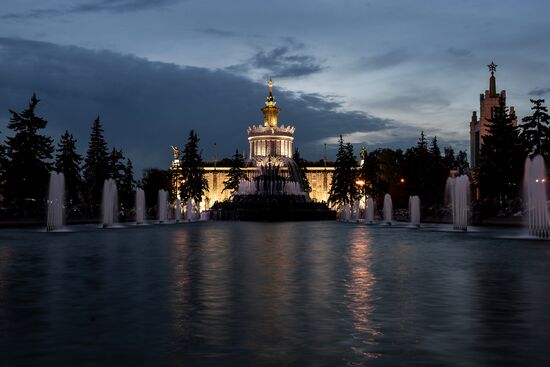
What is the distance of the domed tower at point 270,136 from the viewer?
153250 mm

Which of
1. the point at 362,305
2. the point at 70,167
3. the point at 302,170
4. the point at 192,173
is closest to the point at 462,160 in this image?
the point at 302,170

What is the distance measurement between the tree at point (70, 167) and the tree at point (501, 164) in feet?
133

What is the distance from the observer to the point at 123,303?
10492 millimetres

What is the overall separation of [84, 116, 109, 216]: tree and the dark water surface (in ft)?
217

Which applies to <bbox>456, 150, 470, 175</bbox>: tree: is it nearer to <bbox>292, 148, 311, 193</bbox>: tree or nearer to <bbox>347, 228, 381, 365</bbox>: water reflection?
<bbox>292, 148, 311, 193</bbox>: tree

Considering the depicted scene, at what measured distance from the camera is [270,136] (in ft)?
502

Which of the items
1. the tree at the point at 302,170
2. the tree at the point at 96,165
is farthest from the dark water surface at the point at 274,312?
the tree at the point at 302,170

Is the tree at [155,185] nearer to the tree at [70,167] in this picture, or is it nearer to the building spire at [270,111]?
the building spire at [270,111]

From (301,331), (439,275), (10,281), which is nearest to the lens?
(301,331)

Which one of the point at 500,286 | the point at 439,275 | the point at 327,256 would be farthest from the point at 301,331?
the point at 327,256

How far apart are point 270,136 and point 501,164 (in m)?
90.4

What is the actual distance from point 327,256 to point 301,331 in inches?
464

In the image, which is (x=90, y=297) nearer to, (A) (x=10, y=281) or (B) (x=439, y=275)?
(A) (x=10, y=281)

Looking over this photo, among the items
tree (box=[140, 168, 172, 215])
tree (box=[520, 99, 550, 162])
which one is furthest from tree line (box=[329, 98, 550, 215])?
tree (box=[140, 168, 172, 215])
